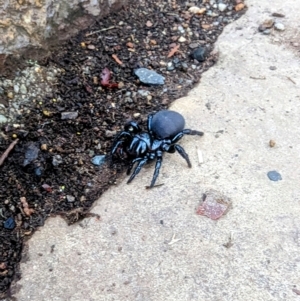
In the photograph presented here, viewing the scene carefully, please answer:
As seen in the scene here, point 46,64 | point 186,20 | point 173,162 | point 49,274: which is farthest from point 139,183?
point 186,20

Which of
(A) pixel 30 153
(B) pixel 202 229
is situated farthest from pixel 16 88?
(B) pixel 202 229

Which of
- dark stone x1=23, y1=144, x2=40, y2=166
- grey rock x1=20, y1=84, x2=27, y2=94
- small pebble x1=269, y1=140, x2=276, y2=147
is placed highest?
grey rock x1=20, y1=84, x2=27, y2=94

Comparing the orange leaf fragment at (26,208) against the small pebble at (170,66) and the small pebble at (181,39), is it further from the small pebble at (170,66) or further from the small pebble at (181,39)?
the small pebble at (181,39)

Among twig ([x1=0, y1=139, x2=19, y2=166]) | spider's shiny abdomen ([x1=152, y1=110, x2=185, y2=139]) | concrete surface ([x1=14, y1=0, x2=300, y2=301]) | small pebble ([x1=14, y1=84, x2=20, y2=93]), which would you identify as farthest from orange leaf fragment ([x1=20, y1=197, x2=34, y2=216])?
spider's shiny abdomen ([x1=152, y1=110, x2=185, y2=139])

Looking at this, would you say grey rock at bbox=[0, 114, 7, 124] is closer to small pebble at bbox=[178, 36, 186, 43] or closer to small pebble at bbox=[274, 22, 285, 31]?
small pebble at bbox=[178, 36, 186, 43]

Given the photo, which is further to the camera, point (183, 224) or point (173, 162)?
point (173, 162)

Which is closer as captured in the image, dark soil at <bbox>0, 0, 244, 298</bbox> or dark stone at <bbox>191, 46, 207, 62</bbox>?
dark soil at <bbox>0, 0, 244, 298</bbox>

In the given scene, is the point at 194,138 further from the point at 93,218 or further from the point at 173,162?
the point at 93,218
